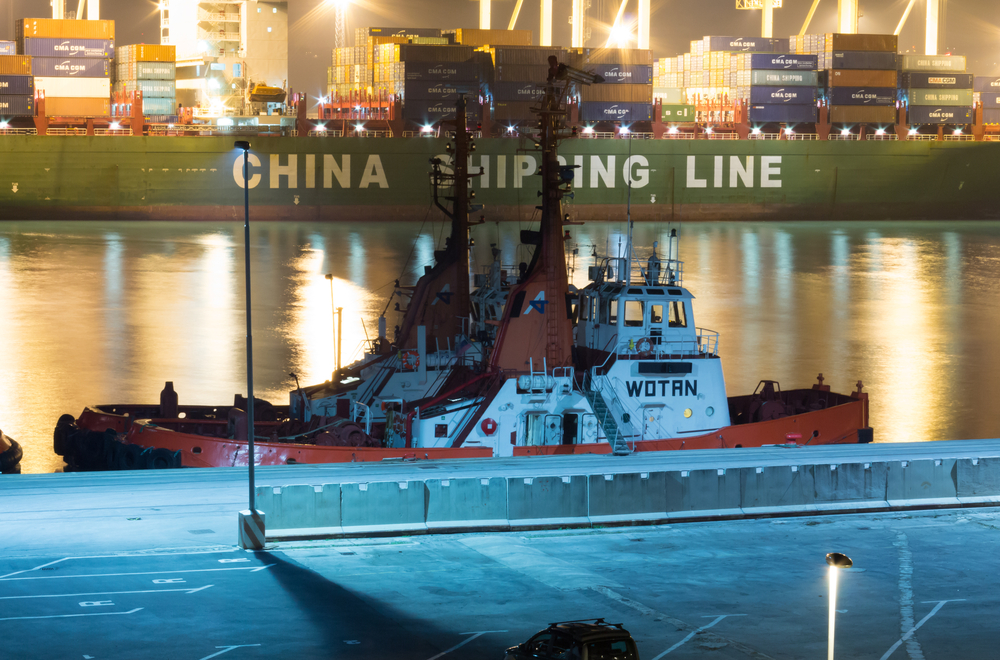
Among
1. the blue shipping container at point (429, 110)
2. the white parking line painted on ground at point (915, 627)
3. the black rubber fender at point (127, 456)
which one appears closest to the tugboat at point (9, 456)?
the black rubber fender at point (127, 456)

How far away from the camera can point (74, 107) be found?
223 feet

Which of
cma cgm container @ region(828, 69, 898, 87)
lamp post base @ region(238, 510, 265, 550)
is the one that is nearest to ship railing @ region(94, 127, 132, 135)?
cma cgm container @ region(828, 69, 898, 87)

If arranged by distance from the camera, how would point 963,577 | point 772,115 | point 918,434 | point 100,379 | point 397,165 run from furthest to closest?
1. point 772,115
2. point 397,165
3. point 100,379
4. point 918,434
5. point 963,577

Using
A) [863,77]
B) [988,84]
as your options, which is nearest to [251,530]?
[863,77]

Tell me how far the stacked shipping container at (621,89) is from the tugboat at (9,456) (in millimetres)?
54160

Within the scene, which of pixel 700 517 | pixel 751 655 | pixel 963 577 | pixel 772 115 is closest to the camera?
pixel 751 655

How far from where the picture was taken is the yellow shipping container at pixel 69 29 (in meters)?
67.4

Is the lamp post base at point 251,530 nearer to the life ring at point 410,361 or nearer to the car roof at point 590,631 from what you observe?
the car roof at point 590,631

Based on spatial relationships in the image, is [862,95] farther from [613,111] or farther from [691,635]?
[691,635]

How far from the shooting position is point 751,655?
1018cm

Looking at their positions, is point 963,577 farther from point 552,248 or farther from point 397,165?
point 397,165

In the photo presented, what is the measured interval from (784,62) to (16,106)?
4697cm

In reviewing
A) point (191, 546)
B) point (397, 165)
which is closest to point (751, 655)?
point (191, 546)

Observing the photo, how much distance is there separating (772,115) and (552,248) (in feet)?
196
